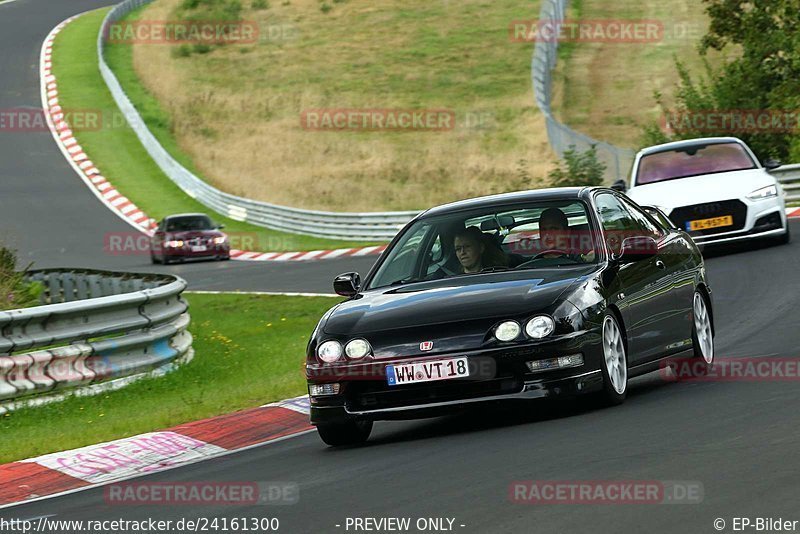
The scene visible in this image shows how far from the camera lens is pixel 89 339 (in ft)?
42.7

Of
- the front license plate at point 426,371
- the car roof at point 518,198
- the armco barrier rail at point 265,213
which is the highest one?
the car roof at point 518,198

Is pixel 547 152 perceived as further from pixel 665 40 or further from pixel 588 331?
pixel 588 331

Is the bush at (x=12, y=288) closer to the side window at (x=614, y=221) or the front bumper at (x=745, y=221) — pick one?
the side window at (x=614, y=221)

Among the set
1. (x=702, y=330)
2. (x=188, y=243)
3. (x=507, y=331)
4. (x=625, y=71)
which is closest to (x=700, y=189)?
(x=702, y=330)

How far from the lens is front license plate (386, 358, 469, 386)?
848 cm

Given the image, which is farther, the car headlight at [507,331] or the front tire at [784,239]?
the front tire at [784,239]

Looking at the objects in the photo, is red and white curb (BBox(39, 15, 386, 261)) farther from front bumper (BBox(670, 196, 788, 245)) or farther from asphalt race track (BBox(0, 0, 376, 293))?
front bumper (BBox(670, 196, 788, 245))

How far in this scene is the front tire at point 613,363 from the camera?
8924 millimetres

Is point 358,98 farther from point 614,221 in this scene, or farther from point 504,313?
point 504,313

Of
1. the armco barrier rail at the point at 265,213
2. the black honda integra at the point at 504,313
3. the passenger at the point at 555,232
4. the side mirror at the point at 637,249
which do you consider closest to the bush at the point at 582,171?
the armco barrier rail at the point at 265,213

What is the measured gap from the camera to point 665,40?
59.4 meters

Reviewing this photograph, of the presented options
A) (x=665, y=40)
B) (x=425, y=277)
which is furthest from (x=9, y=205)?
(x=425, y=277)

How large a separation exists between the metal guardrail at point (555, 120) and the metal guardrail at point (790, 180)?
11.1ft

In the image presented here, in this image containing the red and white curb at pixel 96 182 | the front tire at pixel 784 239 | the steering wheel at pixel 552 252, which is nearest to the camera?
the steering wheel at pixel 552 252
